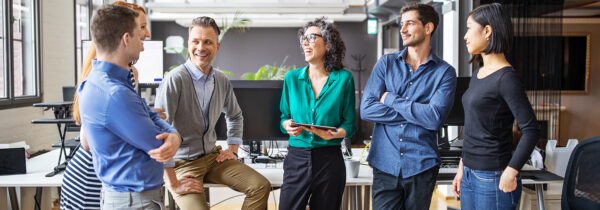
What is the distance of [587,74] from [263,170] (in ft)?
27.1

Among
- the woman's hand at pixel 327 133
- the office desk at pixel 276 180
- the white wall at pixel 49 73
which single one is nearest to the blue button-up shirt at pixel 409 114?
the woman's hand at pixel 327 133

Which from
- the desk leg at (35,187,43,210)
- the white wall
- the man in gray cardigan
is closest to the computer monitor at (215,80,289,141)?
the man in gray cardigan

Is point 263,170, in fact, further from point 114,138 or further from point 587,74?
point 587,74

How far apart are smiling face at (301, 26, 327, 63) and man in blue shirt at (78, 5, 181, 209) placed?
950 mm

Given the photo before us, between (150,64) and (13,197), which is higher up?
(150,64)

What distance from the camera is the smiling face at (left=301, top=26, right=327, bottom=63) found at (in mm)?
2287

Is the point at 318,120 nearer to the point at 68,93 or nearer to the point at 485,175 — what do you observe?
the point at 485,175

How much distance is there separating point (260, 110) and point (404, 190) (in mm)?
1216

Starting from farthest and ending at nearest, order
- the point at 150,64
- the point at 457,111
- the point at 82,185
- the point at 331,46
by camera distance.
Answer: the point at 150,64
the point at 457,111
the point at 331,46
the point at 82,185

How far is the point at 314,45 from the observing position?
229cm

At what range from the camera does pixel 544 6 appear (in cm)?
530

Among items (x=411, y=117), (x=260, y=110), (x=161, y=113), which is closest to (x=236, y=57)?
(x=260, y=110)

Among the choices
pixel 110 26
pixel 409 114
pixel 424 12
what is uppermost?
pixel 424 12

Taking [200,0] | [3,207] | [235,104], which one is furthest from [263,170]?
[200,0]
